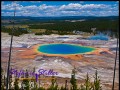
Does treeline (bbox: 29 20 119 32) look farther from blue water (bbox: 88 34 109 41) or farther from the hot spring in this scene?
the hot spring

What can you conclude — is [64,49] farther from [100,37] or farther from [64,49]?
[100,37]

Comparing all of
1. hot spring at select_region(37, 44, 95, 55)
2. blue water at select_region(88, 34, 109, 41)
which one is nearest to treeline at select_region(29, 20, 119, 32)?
blue water at select_region(88, 34, 109, 41)

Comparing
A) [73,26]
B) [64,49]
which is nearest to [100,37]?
[73,26]

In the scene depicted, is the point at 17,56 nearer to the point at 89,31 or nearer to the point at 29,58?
the point at 29,58

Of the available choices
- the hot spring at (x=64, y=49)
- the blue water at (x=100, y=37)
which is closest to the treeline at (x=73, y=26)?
the blue water at (x=100, y=37)

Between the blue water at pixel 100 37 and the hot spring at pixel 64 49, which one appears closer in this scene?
the hot spring at pixel 64 49

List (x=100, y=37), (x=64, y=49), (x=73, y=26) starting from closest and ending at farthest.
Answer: (x=64, y=49)
(x=100, y=37)
(x=73, y=26)

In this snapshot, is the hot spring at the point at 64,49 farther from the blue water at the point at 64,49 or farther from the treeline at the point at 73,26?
the treeline at the point at 73,26

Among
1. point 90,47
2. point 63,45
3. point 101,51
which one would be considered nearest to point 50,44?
point 63,45

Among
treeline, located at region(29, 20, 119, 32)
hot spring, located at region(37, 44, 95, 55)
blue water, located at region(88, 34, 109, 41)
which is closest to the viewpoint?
hot spring, located at region(37, 44, 95, 55)
